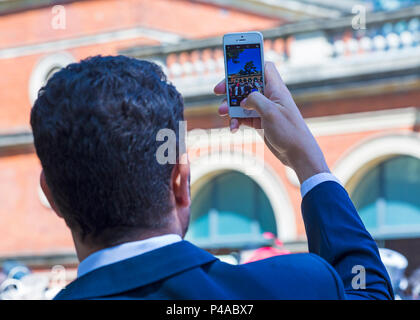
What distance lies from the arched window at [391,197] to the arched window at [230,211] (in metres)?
1.40

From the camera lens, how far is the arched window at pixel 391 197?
9250mm

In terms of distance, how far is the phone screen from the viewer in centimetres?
158

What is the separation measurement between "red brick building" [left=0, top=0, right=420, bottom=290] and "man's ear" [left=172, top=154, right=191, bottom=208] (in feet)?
26.7

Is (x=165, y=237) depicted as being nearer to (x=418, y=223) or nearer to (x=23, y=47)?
(x=418, y=223)

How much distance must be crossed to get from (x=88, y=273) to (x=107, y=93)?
287 millimetres

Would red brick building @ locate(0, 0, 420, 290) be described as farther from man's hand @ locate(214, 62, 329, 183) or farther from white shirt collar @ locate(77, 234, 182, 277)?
white shirt collar @ locate(77, 234, 182, 277)

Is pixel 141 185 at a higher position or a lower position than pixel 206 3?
lower

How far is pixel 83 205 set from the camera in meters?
1.12

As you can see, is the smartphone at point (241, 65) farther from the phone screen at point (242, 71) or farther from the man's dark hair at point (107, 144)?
the man's dark hair at point (107, 144)

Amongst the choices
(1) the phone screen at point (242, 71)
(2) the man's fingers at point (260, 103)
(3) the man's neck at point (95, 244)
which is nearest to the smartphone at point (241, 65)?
(1) the phone screen at point (242, 71)

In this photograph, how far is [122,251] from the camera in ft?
3.61
